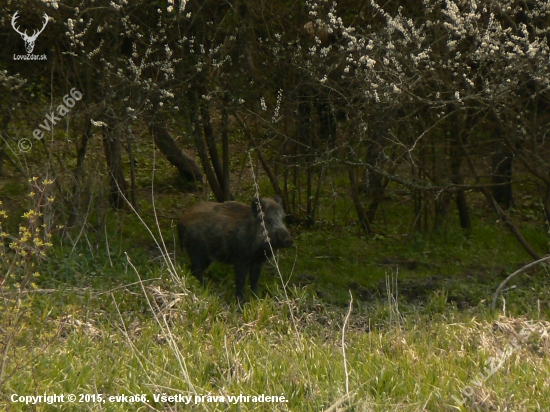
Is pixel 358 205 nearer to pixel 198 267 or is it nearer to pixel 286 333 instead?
pixel 198 267

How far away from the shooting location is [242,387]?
5.16 m

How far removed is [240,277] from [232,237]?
0.48 meters

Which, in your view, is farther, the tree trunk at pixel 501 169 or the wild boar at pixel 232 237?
the tree trunk at pixel 501 169

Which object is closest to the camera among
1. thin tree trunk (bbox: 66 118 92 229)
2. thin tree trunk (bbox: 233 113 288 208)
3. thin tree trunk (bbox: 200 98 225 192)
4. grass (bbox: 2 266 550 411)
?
grass (bbox: 2 266 550 411)

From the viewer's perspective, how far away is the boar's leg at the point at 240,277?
895cm

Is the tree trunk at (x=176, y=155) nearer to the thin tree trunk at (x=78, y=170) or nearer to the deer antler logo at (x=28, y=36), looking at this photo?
the thin tree trunk at (x=78, y=170)

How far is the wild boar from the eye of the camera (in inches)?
354

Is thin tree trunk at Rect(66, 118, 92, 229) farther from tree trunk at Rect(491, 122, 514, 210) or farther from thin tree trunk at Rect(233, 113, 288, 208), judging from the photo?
tree trunk at Rect(491, 122, 514, 210)

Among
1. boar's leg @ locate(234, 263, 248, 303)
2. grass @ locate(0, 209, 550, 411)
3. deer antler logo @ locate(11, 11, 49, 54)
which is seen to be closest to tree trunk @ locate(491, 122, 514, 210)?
grass @ locate(0, 209, 550, 411)

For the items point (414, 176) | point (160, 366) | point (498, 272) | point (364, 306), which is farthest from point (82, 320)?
point (498, 272)

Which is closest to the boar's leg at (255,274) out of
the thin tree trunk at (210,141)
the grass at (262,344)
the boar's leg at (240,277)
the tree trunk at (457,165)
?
the boar's leg at (240,277)

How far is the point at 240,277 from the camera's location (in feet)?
29.6

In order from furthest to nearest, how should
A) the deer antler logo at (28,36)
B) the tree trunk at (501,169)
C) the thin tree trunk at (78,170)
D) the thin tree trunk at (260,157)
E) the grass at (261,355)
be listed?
the thin tree trunk at (260,157) → the tree trunk at (501,169) → the thin tree trunk at (78,170) → the deer antler logo at (28,36) → the grass at (261,355)

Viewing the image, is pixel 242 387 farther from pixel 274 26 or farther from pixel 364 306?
pixel 274 26
